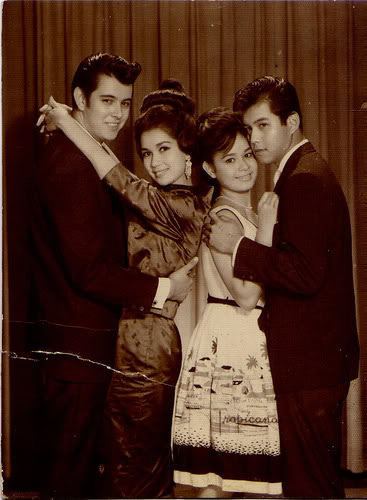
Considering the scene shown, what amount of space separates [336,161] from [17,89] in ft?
2.85

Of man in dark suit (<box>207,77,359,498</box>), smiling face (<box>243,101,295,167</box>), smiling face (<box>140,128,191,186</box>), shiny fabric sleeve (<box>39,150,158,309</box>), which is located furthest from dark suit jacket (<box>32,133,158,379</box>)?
smiling face (<box>243,101,295,167</box>)

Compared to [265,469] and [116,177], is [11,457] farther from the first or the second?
[116,177]

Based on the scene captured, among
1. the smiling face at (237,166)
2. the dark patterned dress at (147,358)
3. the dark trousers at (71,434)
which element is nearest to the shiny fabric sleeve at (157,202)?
the dark patterned dress at (147,358)

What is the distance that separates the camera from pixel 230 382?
5.97 feet

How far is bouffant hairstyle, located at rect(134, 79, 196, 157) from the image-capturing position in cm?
186

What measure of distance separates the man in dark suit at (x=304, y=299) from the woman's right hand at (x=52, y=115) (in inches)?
18.6

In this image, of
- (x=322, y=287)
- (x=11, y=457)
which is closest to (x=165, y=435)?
(x=11, y=457)

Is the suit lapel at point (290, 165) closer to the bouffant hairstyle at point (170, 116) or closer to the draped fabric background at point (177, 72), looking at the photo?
the draped fabric background at point (177, 72)

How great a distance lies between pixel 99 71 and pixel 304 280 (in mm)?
767

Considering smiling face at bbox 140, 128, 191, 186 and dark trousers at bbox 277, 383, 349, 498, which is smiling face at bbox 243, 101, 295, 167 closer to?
smiling face at bbox 140, 128, 191, 186

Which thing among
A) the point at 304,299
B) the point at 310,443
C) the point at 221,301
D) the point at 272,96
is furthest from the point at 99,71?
the point at 310,443

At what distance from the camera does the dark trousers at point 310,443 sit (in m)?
1.81

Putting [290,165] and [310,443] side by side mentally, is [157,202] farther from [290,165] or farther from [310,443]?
[310,443]

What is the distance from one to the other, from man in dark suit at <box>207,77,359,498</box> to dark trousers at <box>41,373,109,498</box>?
479 millimetres
